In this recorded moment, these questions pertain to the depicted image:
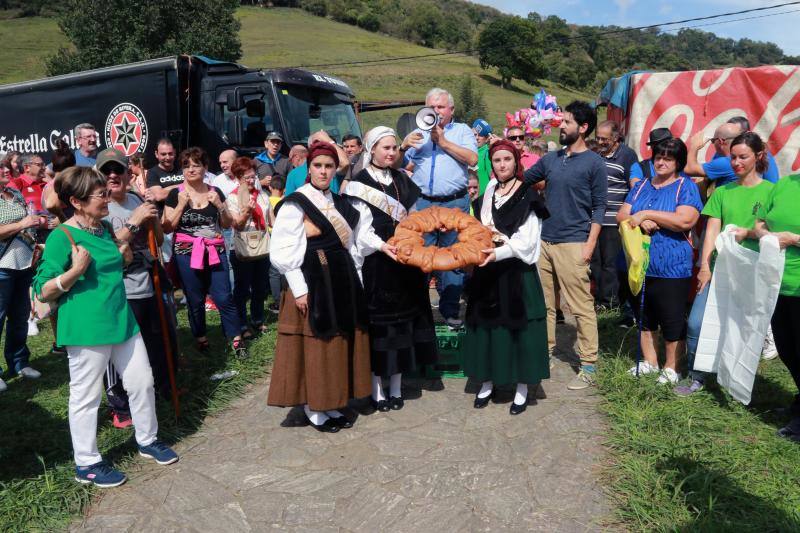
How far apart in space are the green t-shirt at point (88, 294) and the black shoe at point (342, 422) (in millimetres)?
1578

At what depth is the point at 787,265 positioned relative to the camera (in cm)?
369

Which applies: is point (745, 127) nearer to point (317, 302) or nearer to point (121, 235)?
point (317, 302)

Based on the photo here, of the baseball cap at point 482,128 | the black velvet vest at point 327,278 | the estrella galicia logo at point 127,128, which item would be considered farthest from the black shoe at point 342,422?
the estrella galicia logo at point 127,128

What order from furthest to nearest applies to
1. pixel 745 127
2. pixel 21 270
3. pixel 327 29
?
pixel 327 29
pixel 21 270
pixel 745 127

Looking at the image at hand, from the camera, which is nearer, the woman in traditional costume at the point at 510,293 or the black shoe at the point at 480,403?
the woman in traditional costume at the point at 510,293

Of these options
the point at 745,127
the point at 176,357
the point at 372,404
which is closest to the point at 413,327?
the point at 372,404

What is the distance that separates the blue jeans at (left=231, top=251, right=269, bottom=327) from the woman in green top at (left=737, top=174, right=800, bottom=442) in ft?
15.6

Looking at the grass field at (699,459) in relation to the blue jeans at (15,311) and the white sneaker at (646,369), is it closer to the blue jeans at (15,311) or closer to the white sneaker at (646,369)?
the white sneaker at (646,369)

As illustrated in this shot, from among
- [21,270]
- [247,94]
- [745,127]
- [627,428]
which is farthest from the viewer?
[247,94]

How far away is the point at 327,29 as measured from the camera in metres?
73.4

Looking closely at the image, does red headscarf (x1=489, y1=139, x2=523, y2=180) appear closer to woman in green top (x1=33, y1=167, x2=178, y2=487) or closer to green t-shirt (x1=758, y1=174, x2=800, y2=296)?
green t-shirt (x1=758, y1=174, x2=800, y2=296)

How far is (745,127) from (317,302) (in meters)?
3.94

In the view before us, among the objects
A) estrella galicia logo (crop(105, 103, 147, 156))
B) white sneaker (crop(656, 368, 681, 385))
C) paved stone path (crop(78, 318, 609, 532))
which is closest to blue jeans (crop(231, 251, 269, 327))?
paved stone path (crop(78, 318, 609, 532))

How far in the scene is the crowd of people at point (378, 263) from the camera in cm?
345
